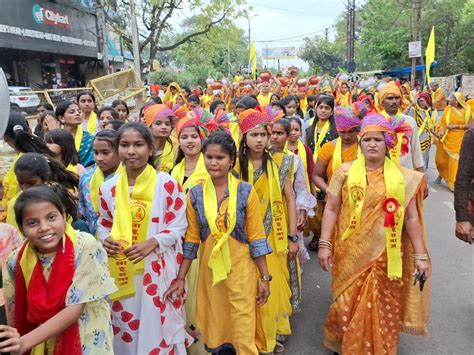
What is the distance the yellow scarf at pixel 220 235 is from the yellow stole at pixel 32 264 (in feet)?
3.06

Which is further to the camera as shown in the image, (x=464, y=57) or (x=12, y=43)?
(x=464, y=57)

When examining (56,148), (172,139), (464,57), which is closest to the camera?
(56,148)

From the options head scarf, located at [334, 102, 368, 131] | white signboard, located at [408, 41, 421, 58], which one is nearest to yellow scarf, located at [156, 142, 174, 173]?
head scarf, located at [334, 102, 368, 131]

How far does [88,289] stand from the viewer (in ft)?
6.23

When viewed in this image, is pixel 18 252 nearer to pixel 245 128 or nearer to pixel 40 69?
pixel 245 128

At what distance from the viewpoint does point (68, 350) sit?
6.34 ft

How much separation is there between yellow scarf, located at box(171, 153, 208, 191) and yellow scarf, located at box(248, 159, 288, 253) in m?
0.34

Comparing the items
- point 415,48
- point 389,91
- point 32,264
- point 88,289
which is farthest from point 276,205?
point 415,48

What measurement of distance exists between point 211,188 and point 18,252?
3.87 ft

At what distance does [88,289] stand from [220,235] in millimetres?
963

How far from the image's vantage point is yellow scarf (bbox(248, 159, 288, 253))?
10.8 ft

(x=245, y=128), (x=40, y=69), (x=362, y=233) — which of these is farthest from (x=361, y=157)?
(x=40, y=69)

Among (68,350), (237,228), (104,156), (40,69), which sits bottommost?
(68,350)

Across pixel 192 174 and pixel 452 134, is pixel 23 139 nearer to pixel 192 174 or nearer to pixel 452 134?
pixel 192 174
